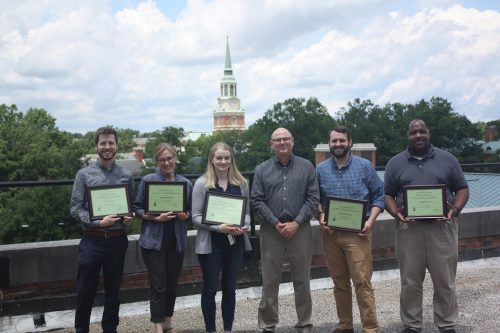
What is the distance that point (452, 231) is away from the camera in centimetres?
553

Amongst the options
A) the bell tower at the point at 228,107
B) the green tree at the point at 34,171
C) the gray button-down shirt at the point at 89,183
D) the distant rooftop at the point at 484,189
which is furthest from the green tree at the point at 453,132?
the bell tower at the point at 228,107

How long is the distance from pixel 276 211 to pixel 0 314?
11.1 ft

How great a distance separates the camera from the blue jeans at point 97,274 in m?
5.12

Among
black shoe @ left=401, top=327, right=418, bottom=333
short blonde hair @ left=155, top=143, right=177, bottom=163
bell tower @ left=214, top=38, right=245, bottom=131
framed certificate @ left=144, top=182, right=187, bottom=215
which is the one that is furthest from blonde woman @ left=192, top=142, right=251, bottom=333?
bell tower @ left=214, top=38, right=245, bottom=131

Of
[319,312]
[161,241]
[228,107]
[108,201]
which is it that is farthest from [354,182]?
[228,107]

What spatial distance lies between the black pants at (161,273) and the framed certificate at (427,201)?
8.02 feet

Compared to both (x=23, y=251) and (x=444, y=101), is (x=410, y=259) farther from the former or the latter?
(x=444, y=101)

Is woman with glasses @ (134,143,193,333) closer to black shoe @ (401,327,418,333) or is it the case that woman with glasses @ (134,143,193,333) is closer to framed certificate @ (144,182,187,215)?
framed certificate @ (144,182,187,215)

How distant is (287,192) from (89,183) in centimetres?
197

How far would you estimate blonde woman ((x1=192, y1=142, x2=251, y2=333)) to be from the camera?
208 inches

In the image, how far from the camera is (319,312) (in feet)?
21.0

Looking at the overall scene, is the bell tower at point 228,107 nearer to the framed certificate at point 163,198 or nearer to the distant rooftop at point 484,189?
the distant rooftop at point 484,189

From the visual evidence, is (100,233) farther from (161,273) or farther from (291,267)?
(291,267)

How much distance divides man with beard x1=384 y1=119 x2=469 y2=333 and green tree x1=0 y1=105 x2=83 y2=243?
21.2 m
